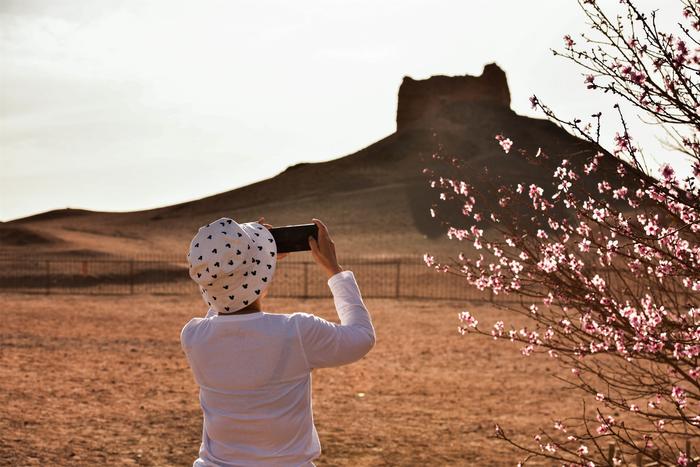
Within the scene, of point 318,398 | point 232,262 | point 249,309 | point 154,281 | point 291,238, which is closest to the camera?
point 232,262

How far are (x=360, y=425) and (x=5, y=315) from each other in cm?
1589

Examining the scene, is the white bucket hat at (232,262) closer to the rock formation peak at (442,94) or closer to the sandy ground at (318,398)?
the sandy ground at (318,398)

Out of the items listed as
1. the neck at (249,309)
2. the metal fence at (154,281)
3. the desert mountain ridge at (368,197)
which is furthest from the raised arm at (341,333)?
the desert mountain ridge at (368,197)

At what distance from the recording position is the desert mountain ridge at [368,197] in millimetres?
65000

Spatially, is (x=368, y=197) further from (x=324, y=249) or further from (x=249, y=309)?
(x=249, y=309)

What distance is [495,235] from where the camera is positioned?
242 feet

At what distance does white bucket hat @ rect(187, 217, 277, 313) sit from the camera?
8.63 ft

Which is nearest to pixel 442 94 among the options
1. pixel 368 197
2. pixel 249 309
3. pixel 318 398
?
pixel 368 197

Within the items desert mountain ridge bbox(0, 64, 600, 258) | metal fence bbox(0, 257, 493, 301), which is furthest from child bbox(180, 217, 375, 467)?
desert mountain ridge bbox(0, 64, 600, 258)

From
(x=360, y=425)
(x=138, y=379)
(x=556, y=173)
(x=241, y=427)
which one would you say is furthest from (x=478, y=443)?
(x=241, y=427)

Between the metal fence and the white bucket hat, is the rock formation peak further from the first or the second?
the white bucket hat

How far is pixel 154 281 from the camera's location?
38.1m

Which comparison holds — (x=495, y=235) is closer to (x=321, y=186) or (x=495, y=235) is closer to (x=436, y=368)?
(x=321, y=186)

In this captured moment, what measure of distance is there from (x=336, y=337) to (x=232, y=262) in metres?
0.42
